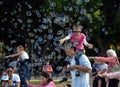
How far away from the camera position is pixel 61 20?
18.9 m

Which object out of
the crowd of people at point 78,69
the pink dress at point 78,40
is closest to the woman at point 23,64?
the crowd of people at point 78,69

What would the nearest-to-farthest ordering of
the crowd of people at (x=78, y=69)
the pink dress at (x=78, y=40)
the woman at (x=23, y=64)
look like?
the crowd of people at (x=78, y=69), the pink dress at (x=78, y=40), the woman at (x=23, y=64)

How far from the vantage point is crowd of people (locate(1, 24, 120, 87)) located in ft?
34.6

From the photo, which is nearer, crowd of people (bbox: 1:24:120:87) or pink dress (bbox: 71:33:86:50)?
crowd of people (bbox: 1:24:120:87)

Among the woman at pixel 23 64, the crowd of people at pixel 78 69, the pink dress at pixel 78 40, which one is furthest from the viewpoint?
the woman at pixel 23 64

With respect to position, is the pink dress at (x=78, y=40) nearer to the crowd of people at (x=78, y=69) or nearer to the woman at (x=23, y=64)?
the crowd of people at (x=78, y=69)

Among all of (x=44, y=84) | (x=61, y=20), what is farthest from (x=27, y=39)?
(x=44, y=84)

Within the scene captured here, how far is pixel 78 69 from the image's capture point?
10.5m

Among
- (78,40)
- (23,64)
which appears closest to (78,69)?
(78,40)

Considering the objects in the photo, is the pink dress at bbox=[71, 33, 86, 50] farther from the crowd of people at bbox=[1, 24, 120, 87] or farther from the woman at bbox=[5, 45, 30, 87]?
the woman at bbox=[5, 45, 30, 87]

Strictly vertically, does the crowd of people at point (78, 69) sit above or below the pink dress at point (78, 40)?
below

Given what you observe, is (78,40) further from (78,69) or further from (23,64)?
(23,64)

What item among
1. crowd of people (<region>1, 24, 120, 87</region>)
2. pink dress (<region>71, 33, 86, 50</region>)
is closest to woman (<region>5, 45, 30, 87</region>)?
crowd of people (<region>1, 24, 120, 87</region>)

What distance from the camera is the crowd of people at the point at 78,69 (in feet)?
34.6
